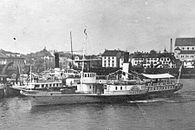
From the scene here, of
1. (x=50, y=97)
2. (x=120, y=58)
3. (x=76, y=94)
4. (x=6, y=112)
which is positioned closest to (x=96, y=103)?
(x=76, y=94)

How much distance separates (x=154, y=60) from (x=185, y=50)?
6989mm

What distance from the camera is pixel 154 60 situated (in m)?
48.6

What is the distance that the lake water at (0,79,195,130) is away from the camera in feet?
44.1

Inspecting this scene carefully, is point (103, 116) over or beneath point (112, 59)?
beneath

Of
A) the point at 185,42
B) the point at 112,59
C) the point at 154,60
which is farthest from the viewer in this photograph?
the point at 185,42

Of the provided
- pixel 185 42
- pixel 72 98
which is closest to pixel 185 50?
pixel 185 42

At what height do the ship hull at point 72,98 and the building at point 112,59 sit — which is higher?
the building at point 112,59

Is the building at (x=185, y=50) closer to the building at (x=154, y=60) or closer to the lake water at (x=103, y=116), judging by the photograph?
the building at (x=154, y=60)

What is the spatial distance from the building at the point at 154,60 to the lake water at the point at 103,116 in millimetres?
26368

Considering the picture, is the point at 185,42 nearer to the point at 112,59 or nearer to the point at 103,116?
the point at 112,59

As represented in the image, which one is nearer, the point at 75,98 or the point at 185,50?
the point at 75,98

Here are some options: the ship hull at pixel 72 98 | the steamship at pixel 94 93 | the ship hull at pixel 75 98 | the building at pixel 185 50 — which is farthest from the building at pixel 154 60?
the ship hull at pixel 72 98

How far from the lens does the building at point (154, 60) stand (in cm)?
4578

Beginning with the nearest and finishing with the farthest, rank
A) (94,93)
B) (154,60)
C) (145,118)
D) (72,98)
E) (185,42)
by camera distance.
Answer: (145,118), (72,98), (94,93), (154,60), (185,42)
